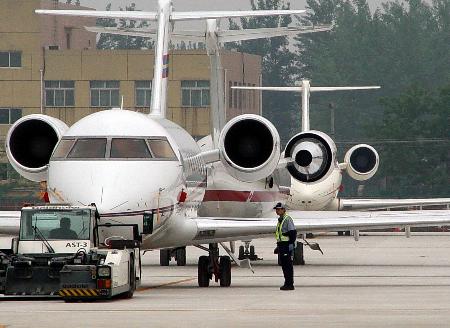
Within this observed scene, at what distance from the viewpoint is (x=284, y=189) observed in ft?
133

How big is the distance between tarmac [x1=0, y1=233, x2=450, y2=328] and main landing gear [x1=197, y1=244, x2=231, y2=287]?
20 cm

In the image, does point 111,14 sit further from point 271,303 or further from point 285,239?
point 271,303

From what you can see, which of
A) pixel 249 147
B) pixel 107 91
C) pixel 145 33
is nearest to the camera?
pixel 249 147

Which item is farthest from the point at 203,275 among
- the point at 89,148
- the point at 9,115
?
the point at 9,115

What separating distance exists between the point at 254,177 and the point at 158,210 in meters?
3.99

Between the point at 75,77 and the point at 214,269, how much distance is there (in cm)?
7070

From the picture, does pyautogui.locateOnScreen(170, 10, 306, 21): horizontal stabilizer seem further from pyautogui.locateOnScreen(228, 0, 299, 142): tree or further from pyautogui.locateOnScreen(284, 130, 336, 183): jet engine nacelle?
pyautogui.locateOnScreen(228, 0, 299, 142): tree

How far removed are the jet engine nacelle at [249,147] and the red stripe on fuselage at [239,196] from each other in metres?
6.16

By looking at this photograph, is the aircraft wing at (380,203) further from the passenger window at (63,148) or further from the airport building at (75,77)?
the airport building at (75,77)

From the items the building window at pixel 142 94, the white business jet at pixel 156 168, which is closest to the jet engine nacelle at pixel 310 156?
the white business jet at pixel 156 168

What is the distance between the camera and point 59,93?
97.9 metres

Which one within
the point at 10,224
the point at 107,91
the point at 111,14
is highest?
the point at 107,91

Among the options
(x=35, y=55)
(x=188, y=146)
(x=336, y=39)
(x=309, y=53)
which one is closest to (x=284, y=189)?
(x=188, y=146)

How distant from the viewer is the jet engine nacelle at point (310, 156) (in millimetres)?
33844
